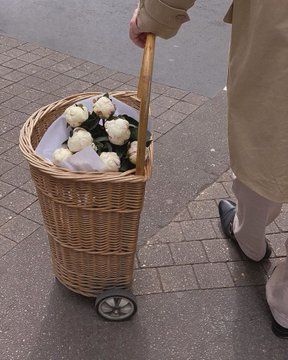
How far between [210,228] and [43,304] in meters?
1.04

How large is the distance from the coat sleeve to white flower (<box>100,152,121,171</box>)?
490 mm

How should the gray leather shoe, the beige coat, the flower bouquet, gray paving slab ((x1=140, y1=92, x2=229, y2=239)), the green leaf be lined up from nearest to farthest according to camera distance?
the beige coat
the flower bouquet
the green leaf
the gray leather shoe
gray paving slab ((x1=140, y1=92, x2=229, y2=239))

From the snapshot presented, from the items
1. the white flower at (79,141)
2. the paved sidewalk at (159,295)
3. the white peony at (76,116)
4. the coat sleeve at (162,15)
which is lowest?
the paved sidewalk at (159,295)

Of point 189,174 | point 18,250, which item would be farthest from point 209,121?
point 18,250

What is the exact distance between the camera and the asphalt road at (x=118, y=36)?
4.91 meters

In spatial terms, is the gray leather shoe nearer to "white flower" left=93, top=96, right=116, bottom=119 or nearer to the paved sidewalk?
the paved sidewalk

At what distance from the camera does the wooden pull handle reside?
5.76 feet

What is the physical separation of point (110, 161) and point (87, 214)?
0.24 m

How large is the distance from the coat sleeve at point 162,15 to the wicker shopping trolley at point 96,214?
6cm

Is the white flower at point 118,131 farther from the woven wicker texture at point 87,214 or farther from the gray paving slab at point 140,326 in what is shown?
the gray paving slab at point 140,326

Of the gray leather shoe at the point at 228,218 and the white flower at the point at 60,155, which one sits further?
the gray leather shoe at the point at 228,218

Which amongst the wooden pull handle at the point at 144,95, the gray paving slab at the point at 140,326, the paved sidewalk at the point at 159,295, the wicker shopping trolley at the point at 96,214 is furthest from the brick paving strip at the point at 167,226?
the wooden pull handle at the point at 144,95

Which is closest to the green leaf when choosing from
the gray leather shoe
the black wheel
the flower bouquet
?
the flower bouquet

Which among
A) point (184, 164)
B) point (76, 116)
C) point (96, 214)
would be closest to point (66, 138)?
point (76, 116)
